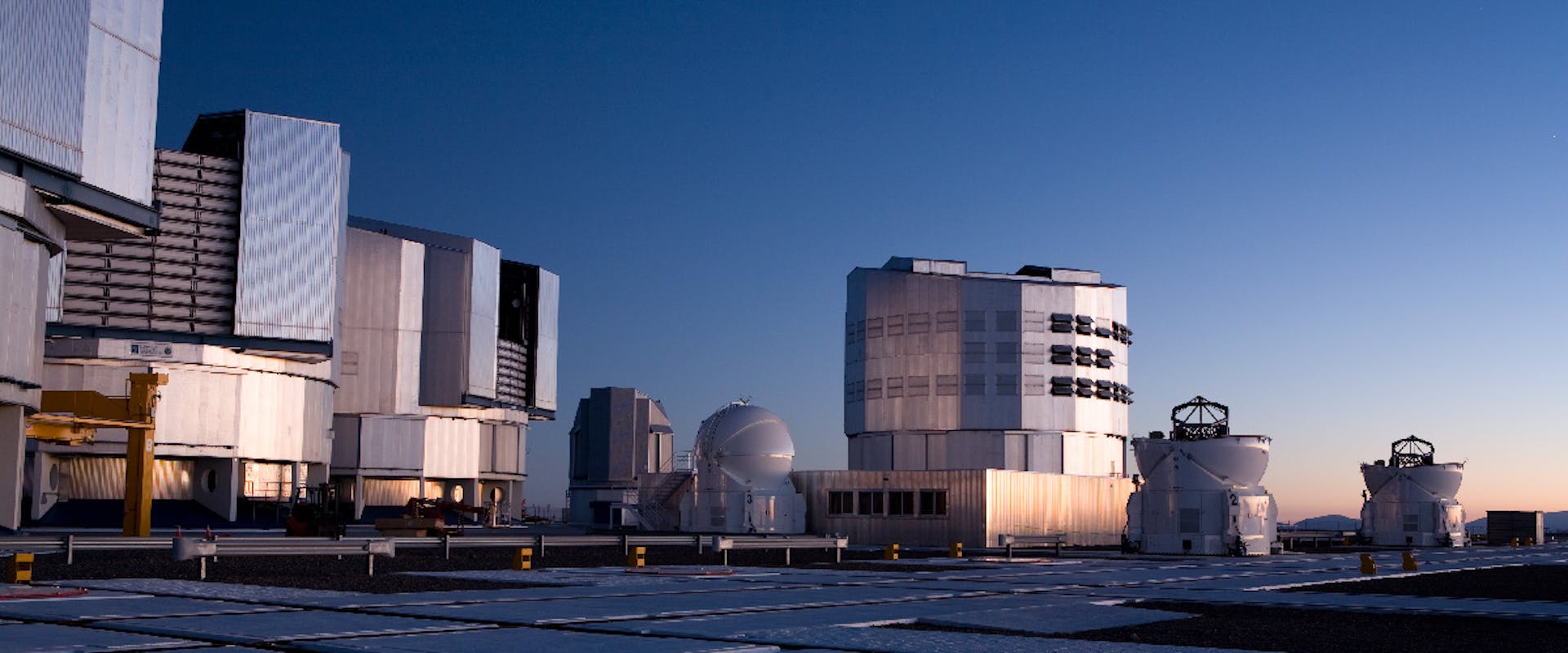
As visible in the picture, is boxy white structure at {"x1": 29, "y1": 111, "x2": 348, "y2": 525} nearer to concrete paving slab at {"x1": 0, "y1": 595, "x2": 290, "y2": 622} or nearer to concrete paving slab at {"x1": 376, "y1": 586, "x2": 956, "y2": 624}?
concrete paving slab at {"x1": 0, "y1": 595, "x2": 290, "y2": 622}

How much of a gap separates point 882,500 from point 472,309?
4093cm

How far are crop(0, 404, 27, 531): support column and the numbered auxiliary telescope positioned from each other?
4115cm

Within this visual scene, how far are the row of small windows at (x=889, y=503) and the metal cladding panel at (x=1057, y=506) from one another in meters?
2.58

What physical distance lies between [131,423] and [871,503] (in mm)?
32275

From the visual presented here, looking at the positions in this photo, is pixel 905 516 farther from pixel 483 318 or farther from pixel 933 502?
pixel 483 318

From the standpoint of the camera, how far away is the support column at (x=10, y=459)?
4856 cm

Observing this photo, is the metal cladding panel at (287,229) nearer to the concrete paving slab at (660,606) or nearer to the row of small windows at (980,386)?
the row of small windows at (980,386)

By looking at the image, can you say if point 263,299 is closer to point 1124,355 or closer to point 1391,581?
point 1124,355

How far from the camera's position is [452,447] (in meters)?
101

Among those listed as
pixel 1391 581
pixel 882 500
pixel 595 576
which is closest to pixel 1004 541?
pixel 882 500

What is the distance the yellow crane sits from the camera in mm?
55562

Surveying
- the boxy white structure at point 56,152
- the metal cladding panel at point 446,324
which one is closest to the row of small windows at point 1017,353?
the metal cladding panel at point 446,324

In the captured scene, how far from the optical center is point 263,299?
76.2m

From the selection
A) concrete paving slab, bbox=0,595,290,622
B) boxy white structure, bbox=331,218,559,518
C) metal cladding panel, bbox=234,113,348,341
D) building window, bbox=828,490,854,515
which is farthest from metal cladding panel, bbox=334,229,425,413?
concrete paving slab, bbox=0,595,290,622
